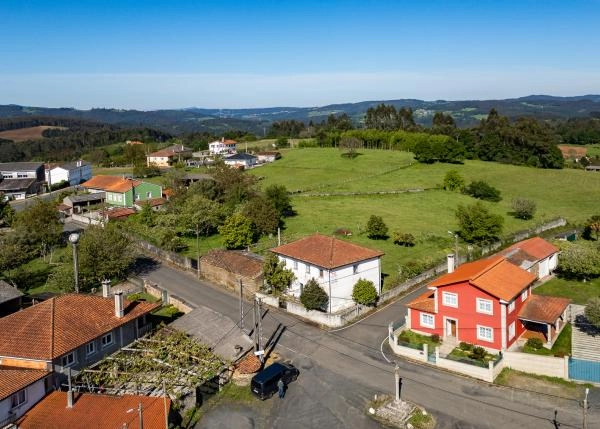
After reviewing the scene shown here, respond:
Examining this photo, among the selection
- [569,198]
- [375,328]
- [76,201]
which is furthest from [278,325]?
[569,198]

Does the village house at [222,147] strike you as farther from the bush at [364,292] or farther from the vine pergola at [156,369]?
the vine pergola at [156,369]

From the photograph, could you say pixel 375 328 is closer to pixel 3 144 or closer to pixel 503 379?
pixel 503 379

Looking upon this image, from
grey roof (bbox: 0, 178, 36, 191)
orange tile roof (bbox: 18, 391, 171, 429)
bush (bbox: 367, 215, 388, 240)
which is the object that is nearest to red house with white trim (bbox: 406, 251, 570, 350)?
orange tile roof (bbox: 18, 391, 171, 429)

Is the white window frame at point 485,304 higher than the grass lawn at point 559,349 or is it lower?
higher

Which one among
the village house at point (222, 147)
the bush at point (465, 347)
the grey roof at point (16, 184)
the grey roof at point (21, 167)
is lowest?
the bush at point (465, 347)

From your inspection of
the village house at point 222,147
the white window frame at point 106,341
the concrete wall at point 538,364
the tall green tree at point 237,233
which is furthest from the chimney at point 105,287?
the village house at point 222,147

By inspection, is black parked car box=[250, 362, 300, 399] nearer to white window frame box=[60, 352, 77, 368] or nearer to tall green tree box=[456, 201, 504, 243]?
white window frame box=[60, 352, 77, 368]
